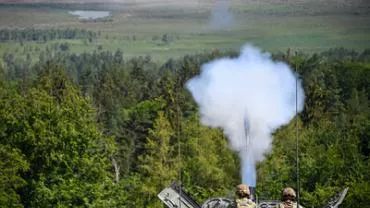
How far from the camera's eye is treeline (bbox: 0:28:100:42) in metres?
119

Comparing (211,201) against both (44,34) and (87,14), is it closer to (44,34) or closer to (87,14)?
(87,14)

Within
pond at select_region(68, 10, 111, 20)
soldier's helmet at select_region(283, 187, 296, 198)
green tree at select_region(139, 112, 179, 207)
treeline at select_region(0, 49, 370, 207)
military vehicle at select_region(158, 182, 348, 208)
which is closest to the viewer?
soldier's helmet at select_region(283, 187, 296, 198)

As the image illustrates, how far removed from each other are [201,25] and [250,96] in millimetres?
52193

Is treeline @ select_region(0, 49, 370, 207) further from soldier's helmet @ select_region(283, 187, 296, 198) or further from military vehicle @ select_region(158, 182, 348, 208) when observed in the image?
soldier's helmet @ select_region(283, 187, 296, 198)

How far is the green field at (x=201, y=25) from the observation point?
7450 centimetres

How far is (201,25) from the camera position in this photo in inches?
3255

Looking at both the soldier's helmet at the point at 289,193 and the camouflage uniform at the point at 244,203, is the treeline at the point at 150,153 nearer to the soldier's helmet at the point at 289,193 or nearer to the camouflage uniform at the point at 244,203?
the camouflage uniform at the point at 244,203

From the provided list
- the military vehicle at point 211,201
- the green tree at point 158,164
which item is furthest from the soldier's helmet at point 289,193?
the green tree at point 158,164

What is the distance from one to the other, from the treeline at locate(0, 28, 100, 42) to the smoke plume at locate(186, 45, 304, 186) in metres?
85.8

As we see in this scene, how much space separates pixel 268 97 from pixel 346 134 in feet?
53.5

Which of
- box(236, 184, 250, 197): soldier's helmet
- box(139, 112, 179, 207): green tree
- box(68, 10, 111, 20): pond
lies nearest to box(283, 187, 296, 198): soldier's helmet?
box(236, 184, 250, 197): soldier's helmet

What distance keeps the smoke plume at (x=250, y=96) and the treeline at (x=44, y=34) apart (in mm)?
85809

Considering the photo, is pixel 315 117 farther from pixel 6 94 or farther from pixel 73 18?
pixel 73 18

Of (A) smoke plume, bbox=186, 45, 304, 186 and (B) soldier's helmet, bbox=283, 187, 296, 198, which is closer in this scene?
(B) soldier's helmet, bbox=283, 187, 296, 198
